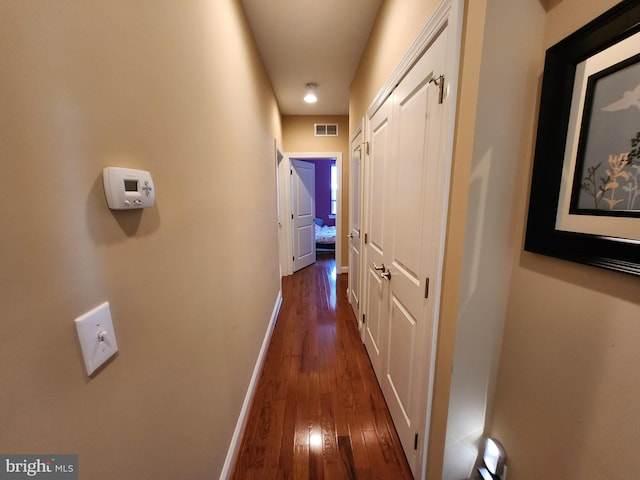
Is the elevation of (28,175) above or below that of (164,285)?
above

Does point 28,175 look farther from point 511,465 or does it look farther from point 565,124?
point 511,465

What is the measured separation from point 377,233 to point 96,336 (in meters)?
1.67

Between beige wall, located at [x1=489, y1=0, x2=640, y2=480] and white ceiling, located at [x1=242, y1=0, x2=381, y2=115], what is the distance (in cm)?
160

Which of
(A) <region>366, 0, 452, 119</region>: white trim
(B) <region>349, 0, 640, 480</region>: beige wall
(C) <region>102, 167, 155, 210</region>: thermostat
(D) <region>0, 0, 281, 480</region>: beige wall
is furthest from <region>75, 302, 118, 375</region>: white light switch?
(A) <region>366, 0, 452, 119</region>: white trim

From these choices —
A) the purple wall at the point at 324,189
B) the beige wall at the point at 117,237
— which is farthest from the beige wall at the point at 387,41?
the purple wall at the point at 324,189

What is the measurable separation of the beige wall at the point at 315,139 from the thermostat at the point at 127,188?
357 centimetres

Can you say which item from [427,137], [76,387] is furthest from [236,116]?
[76,387]

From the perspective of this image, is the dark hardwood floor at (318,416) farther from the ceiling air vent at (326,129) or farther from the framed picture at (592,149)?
the ceiling air vent at (326,129)

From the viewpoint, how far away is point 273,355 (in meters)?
2.21

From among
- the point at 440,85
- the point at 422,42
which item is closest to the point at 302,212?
the point at 422,42

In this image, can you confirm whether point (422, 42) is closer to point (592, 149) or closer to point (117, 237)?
point (592, 149)

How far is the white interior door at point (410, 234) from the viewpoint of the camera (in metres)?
1.00

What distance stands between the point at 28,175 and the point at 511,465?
5.18ft

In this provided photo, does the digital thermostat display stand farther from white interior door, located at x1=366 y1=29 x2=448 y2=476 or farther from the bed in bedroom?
the bed in bedroom
